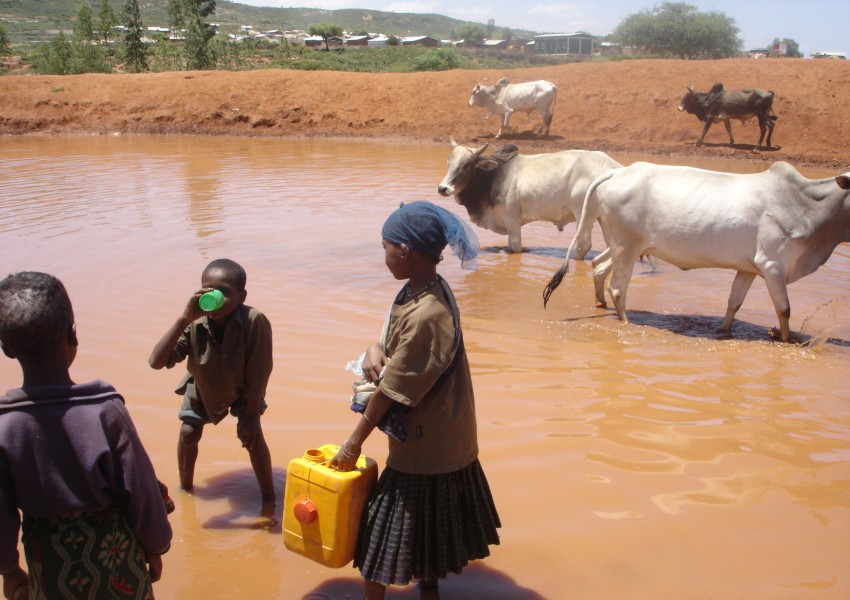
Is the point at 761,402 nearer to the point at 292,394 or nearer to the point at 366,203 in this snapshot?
the point at 292,394

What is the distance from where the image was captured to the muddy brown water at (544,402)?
329 centimetres

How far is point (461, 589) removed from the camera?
3164 mm

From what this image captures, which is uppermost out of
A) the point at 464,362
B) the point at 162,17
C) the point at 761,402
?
the point at 162,17

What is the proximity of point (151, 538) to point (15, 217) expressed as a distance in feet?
32.7

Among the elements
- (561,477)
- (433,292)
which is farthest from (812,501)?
(433,292)

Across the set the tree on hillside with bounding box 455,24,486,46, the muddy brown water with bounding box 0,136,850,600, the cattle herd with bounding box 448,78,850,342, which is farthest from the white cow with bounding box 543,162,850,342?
the tree on hillside with bounding box 455,24,486,46

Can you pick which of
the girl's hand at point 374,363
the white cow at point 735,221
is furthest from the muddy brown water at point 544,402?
the girl's hand at point 374,363

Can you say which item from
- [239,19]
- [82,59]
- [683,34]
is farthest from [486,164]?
[239,19]

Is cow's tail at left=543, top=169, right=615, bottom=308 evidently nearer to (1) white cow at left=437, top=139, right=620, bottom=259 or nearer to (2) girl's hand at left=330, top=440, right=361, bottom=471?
(1) white cow at left=437, top=139, right=620, bottom=259

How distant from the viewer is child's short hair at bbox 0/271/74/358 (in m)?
2.10

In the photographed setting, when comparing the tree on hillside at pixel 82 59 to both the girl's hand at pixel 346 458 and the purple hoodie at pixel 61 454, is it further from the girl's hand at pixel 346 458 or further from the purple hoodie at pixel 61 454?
the purple hoodie at pixel 61 454

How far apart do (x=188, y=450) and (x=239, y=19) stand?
115 metres

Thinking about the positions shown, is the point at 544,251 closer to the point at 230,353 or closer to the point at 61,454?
the point at 230,353

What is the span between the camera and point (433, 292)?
268 centimetres
